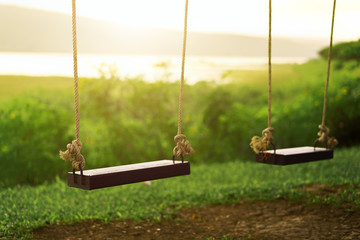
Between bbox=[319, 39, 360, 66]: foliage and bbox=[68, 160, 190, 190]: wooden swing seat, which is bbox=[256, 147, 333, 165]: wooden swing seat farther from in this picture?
bbox=[319, 39, 360, 66]: foliage

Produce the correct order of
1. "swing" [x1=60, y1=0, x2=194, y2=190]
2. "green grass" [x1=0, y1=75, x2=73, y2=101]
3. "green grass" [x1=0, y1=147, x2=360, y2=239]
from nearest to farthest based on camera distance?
"swing" [x1=60, y1=0, x2=194, y2=190] → "green grass" [x1=0, y1=147, x2=360, y2=239] → "green grass" [x1=0, y1=75, x2=73, y2=101]

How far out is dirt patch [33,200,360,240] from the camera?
4.86 m

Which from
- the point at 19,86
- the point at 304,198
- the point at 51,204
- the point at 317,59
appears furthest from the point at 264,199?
the point at 317,59

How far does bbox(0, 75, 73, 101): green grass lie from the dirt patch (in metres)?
4.81

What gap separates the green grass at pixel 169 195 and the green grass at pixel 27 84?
9.86ft

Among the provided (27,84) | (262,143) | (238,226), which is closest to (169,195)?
(238,226)

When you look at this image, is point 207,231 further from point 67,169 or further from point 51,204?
point 67,169

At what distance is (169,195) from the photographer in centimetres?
651

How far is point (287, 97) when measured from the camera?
1209 centimetres

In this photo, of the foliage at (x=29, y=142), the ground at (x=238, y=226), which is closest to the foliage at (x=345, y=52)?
the ground at (x=238, y=226)

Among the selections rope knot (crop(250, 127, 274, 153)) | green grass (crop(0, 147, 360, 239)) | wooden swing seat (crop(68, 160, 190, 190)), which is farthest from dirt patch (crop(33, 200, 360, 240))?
wooden swing seat (crop(68, 160, 190, 190))

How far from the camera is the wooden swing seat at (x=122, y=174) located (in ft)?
9.49

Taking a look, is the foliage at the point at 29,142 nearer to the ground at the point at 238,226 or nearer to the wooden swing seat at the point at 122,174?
the ground at the point at 238,226

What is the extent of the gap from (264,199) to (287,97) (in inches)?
253
